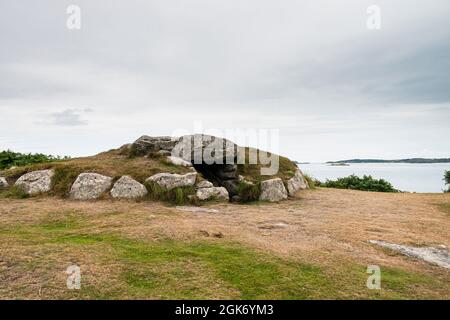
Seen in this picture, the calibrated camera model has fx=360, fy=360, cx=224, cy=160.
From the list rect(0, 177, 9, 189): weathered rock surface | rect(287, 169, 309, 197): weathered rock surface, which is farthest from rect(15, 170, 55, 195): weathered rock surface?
rect(287, 169, 309, 197): weathered rock surface

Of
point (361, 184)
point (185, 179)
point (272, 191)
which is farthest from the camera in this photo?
point (361, 184)

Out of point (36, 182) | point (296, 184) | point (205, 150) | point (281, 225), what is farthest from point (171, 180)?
point (296, 184)

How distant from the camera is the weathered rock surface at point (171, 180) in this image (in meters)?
16.3

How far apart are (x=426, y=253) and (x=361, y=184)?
20569mm

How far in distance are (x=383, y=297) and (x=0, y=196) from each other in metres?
15.9

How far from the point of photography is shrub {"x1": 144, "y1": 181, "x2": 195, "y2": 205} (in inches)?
624

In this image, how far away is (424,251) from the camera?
31.9ft

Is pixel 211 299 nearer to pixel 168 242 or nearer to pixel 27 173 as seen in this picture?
pixel 168 242

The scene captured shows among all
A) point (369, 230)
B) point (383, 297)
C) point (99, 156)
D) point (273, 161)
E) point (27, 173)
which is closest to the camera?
point (383, 297)

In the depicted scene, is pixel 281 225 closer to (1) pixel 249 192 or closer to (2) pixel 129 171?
(1) pixel 249 192

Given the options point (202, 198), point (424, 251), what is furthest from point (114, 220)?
point (424, 251)

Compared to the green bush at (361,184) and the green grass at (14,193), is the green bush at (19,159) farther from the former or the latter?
the green bush at (361,184)

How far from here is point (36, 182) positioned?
54.9 ft

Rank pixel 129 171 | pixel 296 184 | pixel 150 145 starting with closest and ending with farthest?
1. pixel 129 171
2. pixel 150 145
3. pixel 296 184
